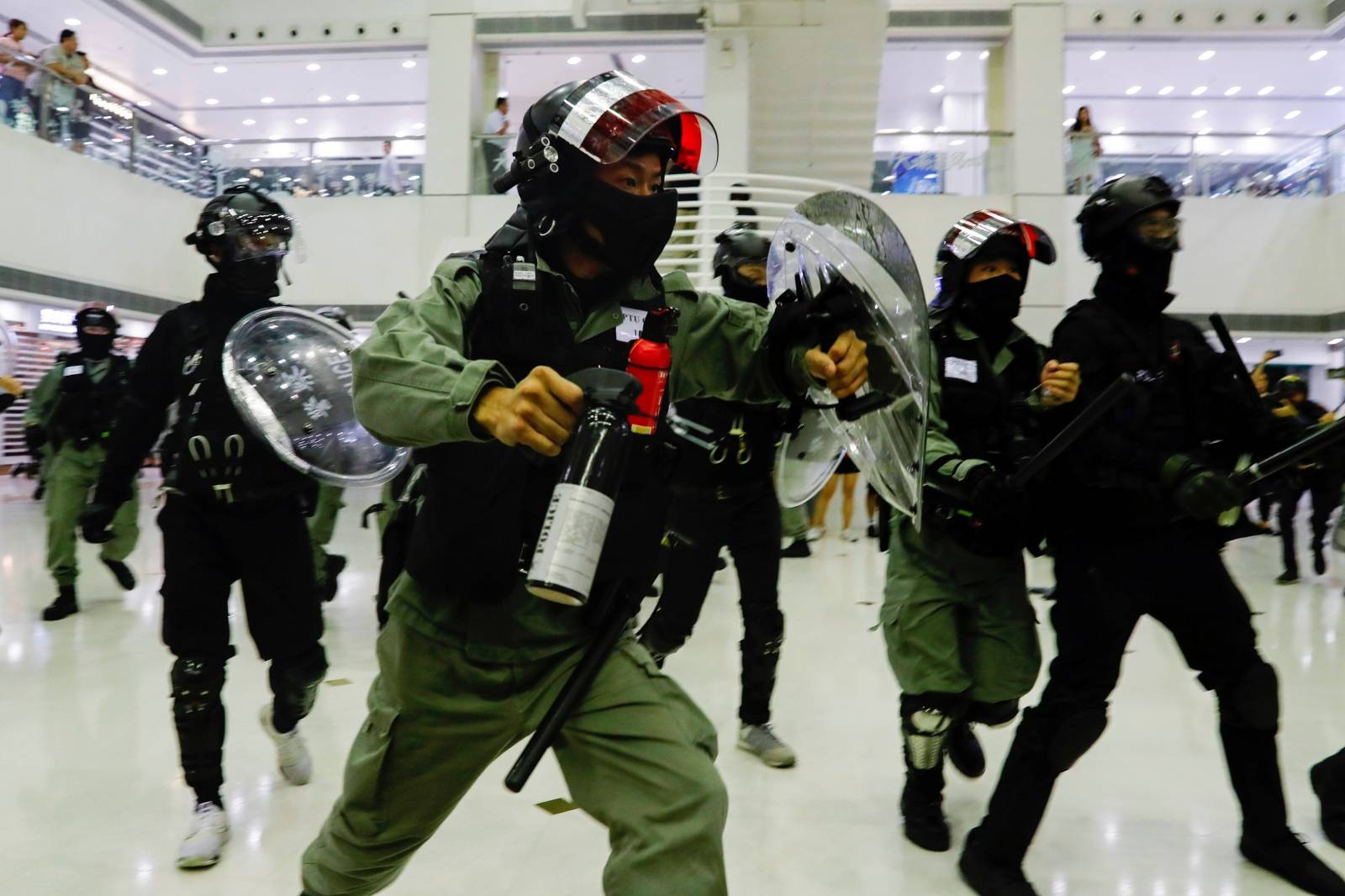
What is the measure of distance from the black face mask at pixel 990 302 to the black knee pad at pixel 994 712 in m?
1.05

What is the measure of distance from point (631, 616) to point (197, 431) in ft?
5.58

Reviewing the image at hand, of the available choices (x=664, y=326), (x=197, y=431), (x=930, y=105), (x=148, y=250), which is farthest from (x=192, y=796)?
(x=930, y=105)

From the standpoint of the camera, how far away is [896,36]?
14.0 m

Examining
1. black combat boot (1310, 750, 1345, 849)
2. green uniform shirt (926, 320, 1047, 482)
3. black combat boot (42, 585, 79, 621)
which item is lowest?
black combat boot (42, 585, 79, 621)

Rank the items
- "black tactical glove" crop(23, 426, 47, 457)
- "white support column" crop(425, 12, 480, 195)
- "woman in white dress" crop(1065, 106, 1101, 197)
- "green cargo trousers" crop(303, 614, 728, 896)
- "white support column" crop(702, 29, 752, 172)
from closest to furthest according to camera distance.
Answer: "green cargo trousers" crop(303, 614, 728, 896) → "black tactical glove" crop(23, 426, 47, 457) → "white support column" crop(702, 29, 752, 172) → "woman in white dress" crop(1065, 106, 1101, 197) → "white support column" crop(425, 12, 480, 195)

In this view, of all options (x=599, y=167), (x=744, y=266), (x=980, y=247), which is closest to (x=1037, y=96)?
(x=744, y=266)

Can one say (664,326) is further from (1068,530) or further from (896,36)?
(896,36)

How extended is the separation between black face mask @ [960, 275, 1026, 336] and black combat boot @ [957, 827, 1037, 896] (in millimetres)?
1369

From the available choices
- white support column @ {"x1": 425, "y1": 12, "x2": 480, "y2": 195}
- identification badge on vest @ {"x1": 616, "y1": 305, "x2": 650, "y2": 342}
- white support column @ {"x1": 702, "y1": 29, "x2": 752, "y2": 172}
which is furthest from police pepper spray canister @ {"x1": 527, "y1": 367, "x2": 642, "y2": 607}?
white support column @ {"x1": 425, "y1": 12, "x2": 480, "y2": 195}

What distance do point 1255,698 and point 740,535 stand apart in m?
1.65

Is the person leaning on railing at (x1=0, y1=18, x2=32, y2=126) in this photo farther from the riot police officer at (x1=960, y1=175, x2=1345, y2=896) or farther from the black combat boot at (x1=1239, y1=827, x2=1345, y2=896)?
the black combat boot at (x1=1239, y1=827, x2=1345, y2=896)

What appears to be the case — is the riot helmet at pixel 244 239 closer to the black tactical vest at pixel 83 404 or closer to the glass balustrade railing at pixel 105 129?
the black tactical vest at pixel 83 404

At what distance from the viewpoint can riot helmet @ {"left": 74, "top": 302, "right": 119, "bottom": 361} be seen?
5980mm

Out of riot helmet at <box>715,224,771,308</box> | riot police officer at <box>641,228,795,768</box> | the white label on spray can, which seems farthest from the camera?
riot helmet at <box>715,224,771,308</box>
